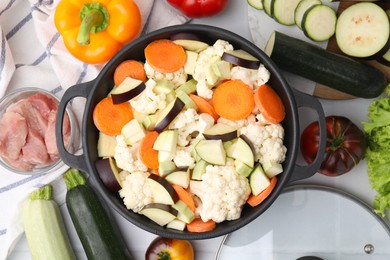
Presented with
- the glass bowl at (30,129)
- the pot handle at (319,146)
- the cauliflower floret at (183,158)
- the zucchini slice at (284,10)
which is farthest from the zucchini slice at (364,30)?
the glass bowl at (30,129)

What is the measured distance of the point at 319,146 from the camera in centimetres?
146

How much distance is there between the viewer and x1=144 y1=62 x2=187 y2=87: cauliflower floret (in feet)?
5.16

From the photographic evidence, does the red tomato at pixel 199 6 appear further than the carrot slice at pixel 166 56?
Yes

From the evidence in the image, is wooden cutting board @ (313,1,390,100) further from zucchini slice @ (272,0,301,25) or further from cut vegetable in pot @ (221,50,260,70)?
cut vegetable in pot @ (221,50,260,70)

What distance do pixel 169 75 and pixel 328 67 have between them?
46cm

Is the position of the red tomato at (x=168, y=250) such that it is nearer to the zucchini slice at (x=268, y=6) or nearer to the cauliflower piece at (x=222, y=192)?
the cauliflower piece at (x=222, y=192)

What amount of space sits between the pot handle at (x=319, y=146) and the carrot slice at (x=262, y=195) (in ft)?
0.17

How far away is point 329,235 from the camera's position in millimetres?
1729

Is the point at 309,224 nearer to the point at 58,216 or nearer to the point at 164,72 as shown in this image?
the point at 164,72

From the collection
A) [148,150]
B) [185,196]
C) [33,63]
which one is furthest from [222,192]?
[33,63]

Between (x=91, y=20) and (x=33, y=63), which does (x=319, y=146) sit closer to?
(x=91, y=20)

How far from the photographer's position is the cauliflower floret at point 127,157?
1.54 metres

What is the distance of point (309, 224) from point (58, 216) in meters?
0.78

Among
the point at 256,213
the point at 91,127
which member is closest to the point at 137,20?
the point at 91,127
